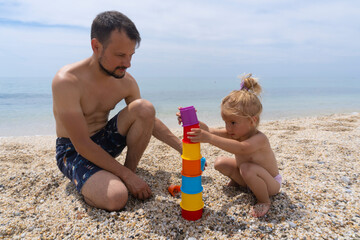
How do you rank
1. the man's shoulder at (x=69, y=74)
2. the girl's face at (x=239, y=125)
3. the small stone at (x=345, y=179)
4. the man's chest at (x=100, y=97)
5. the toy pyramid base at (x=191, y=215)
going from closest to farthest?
the toy pyramid base at (x=191, y=215) → the girl's face at (x=239, y=125) → the man's shoulder at (x=69, y=74) → the man's chest at (x=100, y=97) → the small stone at (x=345, y=179)

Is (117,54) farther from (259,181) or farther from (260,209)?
(260,209)

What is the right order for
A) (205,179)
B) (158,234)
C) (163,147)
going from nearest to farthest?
(158,234) → (205,179) → (163,147)

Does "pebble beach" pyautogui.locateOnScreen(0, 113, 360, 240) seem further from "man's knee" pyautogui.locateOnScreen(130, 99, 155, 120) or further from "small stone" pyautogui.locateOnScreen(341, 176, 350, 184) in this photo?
"man's knee" pyautogui.locateOnScreen(130, 99, 155, 120)

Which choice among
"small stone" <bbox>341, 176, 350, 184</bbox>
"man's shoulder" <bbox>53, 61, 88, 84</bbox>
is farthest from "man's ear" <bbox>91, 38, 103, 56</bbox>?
"small stone" <bbox>341, 176, 350, 184</bbox>

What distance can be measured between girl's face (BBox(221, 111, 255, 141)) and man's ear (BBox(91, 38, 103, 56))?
1.49 meters

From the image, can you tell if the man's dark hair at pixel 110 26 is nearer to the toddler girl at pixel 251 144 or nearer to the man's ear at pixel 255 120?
the toddler girl at pixel 251 144

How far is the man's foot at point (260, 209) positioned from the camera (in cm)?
233

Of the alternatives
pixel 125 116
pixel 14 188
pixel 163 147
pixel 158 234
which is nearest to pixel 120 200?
pixel 158 234

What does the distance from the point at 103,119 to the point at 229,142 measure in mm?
1688

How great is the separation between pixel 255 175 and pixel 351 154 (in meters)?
2.43

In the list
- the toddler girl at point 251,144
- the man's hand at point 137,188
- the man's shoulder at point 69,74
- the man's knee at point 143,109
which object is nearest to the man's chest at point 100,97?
the man's shoulder at point 69,74

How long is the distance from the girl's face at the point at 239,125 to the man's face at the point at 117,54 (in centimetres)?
118

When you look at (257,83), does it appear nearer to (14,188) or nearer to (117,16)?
(117,16)

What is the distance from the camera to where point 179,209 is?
248cm
